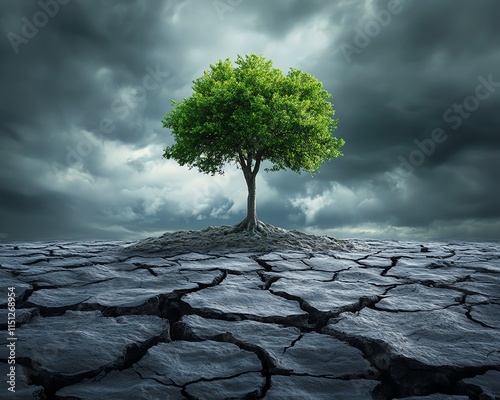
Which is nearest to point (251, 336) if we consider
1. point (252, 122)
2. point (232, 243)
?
point (232, 243)

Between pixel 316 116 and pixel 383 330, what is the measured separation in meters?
7.89

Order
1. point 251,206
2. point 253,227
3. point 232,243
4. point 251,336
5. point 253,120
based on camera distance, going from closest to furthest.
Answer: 1. point 251,336
2. point 232,243
3. point 253,120
4. point 253,227
5. point 251,206

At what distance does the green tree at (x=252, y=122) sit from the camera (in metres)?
8.59

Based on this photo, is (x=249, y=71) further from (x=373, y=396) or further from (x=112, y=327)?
(x=373, y=396)

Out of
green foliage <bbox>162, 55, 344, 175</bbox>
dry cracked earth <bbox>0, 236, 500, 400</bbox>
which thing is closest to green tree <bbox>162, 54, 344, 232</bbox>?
green foliage <bbox>162, 55, 344, 175</bbox>

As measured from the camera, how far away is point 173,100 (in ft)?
33.5

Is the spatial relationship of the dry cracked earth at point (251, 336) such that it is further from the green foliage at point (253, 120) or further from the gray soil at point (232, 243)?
the green foliage at point (253, 120)

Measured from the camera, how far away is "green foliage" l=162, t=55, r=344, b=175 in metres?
8.59

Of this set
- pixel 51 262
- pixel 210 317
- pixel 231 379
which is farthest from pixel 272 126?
pixel 231 379

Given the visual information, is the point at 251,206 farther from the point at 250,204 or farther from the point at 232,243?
the point at 232,243

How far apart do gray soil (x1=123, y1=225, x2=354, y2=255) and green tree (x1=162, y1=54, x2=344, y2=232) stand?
0.72 metres

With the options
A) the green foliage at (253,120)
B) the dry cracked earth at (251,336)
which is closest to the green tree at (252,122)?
the green foliage at (253,120)

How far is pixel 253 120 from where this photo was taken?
8422 mm

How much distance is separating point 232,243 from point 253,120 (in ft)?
9.77
